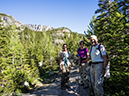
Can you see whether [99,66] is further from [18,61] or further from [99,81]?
[18,61]

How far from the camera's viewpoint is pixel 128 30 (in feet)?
23.6

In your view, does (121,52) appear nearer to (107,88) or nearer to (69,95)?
(107,88)

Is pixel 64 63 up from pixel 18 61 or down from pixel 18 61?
up

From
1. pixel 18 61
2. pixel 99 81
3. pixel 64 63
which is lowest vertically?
pixel 18 61

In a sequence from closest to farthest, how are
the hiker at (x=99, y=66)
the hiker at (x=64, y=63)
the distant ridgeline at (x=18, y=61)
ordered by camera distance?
the hiker at (x=99, y=66)
the hiker at (x=64, y=63)
the distant ridgeline at (x=18, y=61)

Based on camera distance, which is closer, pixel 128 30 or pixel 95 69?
pixel 95 69

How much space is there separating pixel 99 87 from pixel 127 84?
4.64m

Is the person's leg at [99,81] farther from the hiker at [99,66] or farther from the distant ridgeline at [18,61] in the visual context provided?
the distant ridgeline at [18,61]

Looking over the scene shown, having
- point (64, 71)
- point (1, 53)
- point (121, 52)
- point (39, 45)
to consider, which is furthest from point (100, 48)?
point (39, 45)

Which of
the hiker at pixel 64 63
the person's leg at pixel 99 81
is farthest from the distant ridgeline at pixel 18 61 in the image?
the person's leg at pixel 99 81

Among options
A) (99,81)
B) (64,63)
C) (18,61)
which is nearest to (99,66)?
(99,81)

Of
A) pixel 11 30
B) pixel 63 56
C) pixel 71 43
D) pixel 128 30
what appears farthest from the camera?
pixel 71 43

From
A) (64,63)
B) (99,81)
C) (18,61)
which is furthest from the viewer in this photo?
(18,61)

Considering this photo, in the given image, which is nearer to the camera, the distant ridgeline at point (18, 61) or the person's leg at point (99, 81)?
the person's leg at point (99, 81)
